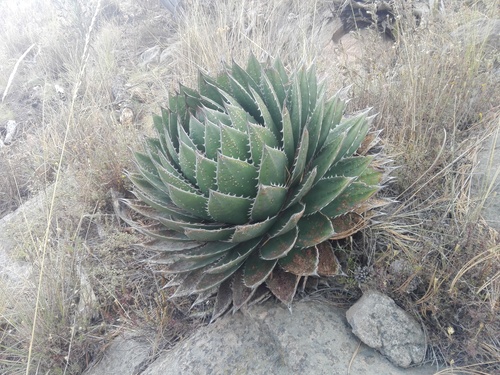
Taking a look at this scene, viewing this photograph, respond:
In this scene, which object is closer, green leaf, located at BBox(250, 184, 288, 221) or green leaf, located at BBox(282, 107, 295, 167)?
green leaf, located at BBox(250, 184, 288, 221)

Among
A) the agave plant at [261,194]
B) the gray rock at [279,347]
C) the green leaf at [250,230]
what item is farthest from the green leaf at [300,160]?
the gray rock at [279,347]

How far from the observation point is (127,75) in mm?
5750

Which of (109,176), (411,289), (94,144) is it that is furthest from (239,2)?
(411,289)

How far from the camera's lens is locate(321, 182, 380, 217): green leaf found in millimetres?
1773

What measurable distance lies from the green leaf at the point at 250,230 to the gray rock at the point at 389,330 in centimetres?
54

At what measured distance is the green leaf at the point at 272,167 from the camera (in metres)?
1.66

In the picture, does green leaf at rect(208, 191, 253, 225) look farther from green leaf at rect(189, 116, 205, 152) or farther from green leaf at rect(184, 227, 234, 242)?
green leaf at rect(189, 116, 205, 152)

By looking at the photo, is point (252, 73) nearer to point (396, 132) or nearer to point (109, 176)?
point (396, 132)

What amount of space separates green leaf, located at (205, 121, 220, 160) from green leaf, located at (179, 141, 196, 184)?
0.25 ft

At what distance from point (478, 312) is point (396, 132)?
49.8 inches

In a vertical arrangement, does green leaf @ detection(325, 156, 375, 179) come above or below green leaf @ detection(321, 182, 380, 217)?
above

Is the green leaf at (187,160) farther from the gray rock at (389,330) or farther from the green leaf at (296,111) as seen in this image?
the gray rock at (389,330)

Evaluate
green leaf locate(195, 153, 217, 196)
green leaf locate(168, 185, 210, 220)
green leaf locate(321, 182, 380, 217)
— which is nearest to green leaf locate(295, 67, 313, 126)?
green leaf locate(321, 182, 380, 217)

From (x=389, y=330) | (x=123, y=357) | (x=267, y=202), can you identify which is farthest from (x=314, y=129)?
(x=123, y=357)
